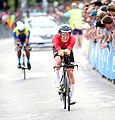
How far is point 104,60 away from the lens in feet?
63.5

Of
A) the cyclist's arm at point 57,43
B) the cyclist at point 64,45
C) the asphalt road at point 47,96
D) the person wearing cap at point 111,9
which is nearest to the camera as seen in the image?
the asphalt road at point 47,96

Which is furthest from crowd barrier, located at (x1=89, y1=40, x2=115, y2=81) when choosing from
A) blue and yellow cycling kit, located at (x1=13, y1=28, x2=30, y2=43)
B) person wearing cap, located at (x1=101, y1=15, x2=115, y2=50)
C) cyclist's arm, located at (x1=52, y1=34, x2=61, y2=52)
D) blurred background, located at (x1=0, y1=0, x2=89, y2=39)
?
blurred background, located at (x1=0, y1=0, x2=89, y2=39)

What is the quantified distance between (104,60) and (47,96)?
13.2ft

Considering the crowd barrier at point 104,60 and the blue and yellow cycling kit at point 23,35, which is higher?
the blue and yellow cycling kit at point 23,35

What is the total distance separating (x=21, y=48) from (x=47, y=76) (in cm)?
128

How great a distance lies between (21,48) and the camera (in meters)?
21.1

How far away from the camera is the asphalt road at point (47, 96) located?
504 inches

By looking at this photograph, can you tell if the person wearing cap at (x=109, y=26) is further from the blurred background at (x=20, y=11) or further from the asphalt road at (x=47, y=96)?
the blurred background at (x=20, y=11)

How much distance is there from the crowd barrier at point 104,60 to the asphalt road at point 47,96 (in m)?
0.23

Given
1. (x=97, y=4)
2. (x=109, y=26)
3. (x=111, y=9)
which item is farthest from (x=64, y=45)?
(x=97, y=4)

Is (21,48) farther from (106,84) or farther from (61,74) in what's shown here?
(61,74)

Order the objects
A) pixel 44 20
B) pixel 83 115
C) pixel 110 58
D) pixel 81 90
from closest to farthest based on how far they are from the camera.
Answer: pixel 83 115
pixel 81 90
pixel 110 58
pixel 44 20

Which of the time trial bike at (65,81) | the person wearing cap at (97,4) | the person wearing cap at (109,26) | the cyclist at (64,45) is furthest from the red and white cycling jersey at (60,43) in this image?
the person wearing cap at (97,4)

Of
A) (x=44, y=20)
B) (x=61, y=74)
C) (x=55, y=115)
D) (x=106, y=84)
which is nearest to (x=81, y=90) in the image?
(x=106, y=84)
